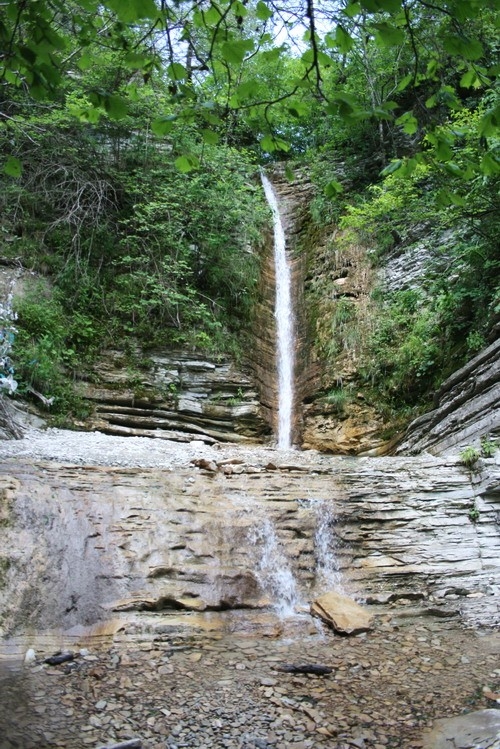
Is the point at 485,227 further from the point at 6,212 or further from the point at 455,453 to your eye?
the point at 6,212

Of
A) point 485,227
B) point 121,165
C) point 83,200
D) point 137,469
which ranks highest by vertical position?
point 121,165

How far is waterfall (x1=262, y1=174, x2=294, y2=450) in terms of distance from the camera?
11.9 metres

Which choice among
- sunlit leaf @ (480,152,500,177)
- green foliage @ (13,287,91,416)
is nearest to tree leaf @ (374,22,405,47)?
sunlit leaf @ (480,152,500,177)

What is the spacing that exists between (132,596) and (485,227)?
306 inches

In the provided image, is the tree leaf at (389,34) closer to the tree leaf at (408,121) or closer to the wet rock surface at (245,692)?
the tree leaf at (408,121)

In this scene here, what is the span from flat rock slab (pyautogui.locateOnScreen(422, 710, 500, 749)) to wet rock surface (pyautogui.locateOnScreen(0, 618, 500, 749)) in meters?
0.08

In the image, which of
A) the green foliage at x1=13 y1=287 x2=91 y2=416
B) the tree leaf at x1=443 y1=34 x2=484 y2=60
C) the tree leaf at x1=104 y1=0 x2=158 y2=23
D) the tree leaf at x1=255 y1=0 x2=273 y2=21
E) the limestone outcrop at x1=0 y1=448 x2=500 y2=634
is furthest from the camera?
the green foliage at x1=13 y1=287 x2=91 y2=416

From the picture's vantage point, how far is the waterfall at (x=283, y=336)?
11.9 m

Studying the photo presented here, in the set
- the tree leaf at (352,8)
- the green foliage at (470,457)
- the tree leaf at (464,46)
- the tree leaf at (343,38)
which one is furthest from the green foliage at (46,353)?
the tree leaf at (464,46)

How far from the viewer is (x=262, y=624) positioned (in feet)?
17.3

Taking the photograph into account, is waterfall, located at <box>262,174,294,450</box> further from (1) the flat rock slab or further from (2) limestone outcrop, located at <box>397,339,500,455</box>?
(1) the flat rock slab

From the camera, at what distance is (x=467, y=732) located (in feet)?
11.4

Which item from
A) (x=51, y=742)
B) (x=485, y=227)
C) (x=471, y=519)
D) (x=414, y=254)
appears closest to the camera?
(x=51, y=742)

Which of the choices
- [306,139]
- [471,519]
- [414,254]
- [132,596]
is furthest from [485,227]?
[306,139]
